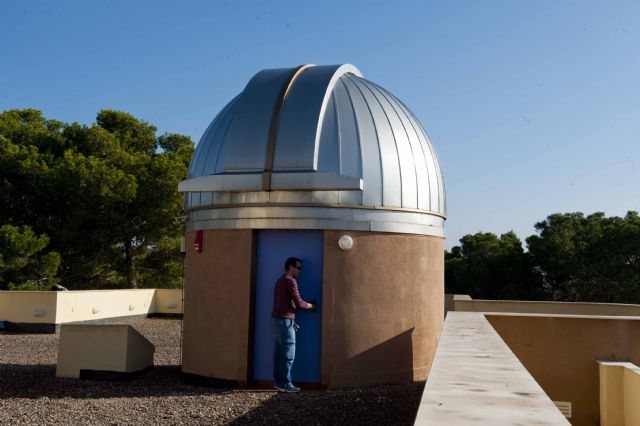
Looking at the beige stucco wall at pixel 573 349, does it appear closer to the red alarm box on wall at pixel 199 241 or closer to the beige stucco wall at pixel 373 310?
the beige stucco wall at pixel 373 310

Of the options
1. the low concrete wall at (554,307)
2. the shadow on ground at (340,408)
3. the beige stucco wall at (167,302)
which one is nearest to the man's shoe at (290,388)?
the shadow on ground at (340,408)

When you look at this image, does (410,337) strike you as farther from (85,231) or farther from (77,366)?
(85,231)

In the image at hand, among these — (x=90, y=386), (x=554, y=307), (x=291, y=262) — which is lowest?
(x=90, y=386)

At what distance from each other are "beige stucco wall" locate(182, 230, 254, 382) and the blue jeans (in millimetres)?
552

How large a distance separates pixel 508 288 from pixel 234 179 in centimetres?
2409

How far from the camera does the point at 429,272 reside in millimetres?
8977

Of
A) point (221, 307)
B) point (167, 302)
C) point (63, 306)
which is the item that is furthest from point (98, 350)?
point (167, 302)

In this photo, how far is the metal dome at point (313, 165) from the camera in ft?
26.1

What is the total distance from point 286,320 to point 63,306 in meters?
11.0

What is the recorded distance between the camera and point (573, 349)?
7855 millimetres

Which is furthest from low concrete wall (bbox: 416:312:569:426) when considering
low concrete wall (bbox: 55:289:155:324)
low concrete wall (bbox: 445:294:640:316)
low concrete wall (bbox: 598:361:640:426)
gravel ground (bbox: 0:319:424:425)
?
low concrete wall (bbox: 55:289:155:324)

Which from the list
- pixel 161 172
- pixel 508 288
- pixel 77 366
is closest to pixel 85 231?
pixel 161 172

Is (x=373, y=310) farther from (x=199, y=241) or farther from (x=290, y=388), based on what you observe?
(x=199, y=241)

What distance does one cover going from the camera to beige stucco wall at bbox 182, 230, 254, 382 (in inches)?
318
